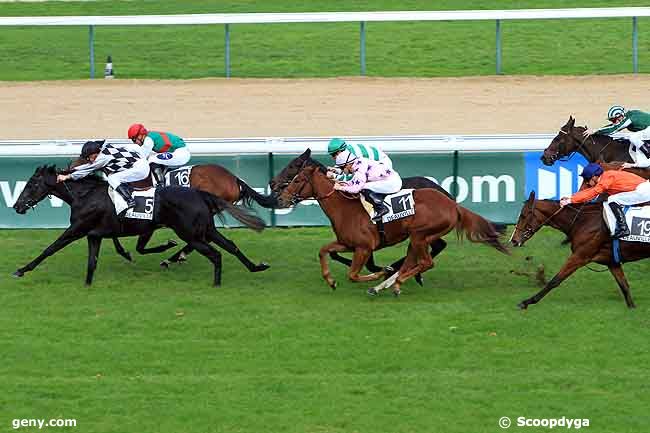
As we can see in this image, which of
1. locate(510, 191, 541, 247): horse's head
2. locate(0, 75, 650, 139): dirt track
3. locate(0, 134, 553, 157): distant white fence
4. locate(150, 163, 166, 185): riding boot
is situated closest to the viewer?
locate(510, 191, 541, 247): horse's head

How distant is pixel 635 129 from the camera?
1229 cm

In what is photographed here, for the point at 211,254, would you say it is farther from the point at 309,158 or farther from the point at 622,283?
the point at 622,283

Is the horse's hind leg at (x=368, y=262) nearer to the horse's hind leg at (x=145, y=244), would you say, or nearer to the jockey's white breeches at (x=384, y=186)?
the jockey's white breeches at (x=384, y=186)

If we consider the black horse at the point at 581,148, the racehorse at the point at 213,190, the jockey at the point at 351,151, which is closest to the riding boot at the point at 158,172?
the racehorse at the point at 213,190

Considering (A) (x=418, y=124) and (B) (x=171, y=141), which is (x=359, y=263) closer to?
(B) (x=171, y=141)

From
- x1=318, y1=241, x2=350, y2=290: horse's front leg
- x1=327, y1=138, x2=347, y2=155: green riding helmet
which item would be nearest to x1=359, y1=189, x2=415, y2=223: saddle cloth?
x1=318, y1=241, x2=350, y2=290: horse's front leg

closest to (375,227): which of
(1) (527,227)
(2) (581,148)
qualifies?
(1) (527,227)

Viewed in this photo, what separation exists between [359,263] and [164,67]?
990 centimetres

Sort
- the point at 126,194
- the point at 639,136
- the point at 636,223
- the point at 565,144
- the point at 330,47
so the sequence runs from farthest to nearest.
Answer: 1. the point at 330,47
2. the point at 565,144
3. the point at 639,136
4. the point at 126,194
5. the point at 636,223

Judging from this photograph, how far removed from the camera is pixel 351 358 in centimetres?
933

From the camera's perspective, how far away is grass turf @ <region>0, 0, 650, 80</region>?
19.6 m

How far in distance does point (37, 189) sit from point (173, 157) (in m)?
1.43

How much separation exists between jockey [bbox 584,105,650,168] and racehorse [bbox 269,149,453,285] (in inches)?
70.9

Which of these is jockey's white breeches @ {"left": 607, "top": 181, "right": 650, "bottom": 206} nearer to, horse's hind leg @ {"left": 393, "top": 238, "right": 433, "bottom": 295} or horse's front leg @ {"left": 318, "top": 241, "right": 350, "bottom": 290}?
horse's hind leg @ {"left": 393, "top": 238, "right": 433, "bottom": 295}
